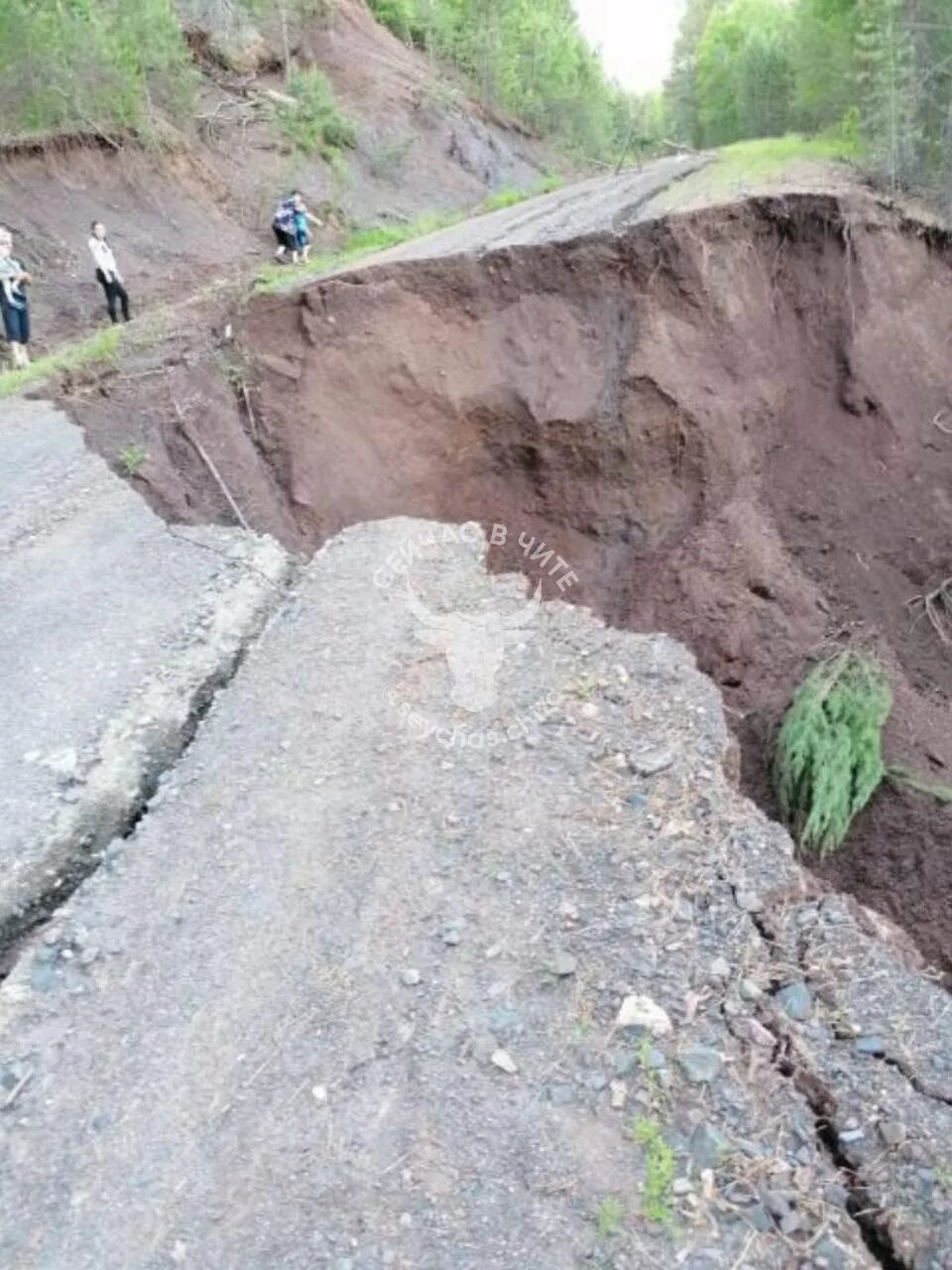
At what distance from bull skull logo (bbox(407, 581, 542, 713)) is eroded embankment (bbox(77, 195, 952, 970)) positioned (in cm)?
177

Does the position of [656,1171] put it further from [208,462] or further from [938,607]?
[938,607]

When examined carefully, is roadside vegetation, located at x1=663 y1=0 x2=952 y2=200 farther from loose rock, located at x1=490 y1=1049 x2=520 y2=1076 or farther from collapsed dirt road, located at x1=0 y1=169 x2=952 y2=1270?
loose rock, located at x1=490 y1=1049 x2=520 y2=1076

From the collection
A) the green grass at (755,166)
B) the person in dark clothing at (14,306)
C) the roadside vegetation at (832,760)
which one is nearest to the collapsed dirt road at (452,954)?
the roadside vegetation at (832,760)

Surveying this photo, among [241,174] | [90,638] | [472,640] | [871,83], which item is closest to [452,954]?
[472,640]

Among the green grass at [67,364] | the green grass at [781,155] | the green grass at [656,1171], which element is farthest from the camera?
the green grass at [781,155]

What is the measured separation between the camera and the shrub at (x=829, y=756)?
5121 mm

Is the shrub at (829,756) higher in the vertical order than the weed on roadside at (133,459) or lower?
lower

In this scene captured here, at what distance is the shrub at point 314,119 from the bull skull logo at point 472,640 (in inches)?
698

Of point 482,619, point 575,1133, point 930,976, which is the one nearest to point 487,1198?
point 575,1133

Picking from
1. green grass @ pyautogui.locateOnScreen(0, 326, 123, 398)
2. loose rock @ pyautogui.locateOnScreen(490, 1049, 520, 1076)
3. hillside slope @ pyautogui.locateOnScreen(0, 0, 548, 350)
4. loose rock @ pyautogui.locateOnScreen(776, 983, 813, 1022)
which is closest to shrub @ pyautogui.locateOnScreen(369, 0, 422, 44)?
hillside slope @ pyautogui.locateOnScreen(0, 0, 548, 350)

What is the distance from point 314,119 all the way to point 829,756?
64.1ft

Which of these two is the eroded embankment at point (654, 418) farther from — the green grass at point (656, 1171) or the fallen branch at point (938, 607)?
the green grass at point (656, 1171)

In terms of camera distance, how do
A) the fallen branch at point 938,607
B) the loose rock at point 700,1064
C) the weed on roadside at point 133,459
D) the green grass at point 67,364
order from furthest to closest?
the fallen branch at point 938,607 < the green grass at point 67,364 < the weed on roadside at point 133,459 < the loose rock at point 700,1064

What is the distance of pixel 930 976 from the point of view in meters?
3.55
